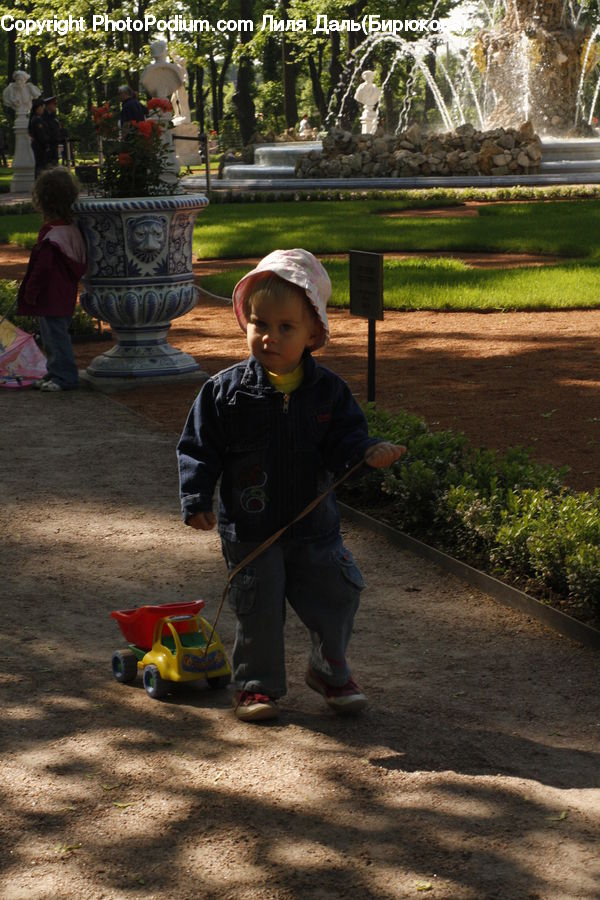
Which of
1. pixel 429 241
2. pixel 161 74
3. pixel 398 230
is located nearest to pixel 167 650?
pixel 429 241

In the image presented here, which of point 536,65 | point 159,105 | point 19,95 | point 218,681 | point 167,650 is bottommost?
point 218,681

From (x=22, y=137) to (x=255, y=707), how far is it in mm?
35388

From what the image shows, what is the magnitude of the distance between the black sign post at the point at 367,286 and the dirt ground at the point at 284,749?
1.51m

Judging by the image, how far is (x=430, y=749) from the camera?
3484 mm

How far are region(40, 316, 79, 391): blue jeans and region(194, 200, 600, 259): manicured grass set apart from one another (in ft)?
25.6

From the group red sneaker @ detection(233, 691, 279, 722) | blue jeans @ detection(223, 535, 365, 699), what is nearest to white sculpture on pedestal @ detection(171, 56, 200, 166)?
blue jeans @ detection(223, 535, 365, 699)

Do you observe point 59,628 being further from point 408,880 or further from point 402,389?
point 402,389

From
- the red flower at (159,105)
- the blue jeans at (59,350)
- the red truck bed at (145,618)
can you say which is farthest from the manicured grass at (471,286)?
the red truck bed at (145,618)

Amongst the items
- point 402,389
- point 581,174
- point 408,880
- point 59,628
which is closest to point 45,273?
point 402,389

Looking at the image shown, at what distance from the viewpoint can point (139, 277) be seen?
9.23 m

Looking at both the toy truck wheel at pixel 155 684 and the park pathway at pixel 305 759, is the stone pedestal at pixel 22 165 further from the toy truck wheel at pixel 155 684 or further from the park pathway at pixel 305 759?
the toy truck wheel at pixel 155 684

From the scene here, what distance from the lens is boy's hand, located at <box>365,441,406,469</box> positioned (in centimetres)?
355

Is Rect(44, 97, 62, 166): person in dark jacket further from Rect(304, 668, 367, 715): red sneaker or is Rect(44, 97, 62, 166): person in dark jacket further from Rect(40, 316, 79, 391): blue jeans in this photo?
Rect(304, 668, 367, 715): red sneaker

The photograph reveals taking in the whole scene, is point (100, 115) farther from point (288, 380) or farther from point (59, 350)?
point (288, 380)
